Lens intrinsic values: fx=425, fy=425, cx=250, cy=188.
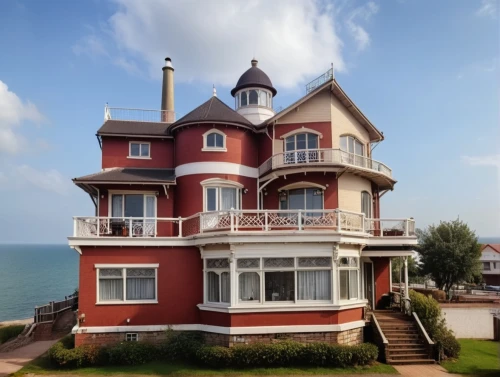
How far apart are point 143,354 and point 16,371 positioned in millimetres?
4384

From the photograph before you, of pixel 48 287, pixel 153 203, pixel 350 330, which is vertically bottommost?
pixel 48 287

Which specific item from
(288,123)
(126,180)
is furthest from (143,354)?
(288,123)

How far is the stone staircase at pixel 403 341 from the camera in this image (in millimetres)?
15930

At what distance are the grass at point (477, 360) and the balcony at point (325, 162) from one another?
8.33 meters

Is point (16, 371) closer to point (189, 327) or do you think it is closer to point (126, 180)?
point (189, 327)

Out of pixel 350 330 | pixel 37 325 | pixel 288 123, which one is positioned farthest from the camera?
pixel 37 325

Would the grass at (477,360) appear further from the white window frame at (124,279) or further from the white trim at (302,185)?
the white window frame at (124,279)

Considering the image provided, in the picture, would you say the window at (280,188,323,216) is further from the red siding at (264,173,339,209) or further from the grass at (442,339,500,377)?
the grass at (442,339,500,377)

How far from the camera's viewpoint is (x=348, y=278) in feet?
54.7

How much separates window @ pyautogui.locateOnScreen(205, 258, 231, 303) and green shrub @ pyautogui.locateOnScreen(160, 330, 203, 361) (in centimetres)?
166

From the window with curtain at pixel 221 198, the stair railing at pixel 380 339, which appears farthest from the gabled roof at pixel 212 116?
the stair railing at pixel 380 339

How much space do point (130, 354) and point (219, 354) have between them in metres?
3.39

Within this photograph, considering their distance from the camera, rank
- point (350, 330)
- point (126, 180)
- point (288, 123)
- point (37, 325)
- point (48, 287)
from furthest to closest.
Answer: point (48, 287), point (37, 325), point (288, 123), point (126, 180), point (350, 330)

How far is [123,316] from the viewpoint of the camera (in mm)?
16703
